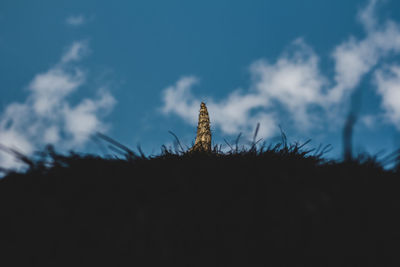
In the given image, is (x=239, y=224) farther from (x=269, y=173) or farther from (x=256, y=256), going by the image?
(x=269, y=173)

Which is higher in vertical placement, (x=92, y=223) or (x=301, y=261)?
(x=92, y=223)

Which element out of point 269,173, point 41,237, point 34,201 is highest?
point 269,173

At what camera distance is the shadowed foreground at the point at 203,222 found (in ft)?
3.02

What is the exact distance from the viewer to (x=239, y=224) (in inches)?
39.0

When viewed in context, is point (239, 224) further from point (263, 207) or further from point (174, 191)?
point (174, 191)

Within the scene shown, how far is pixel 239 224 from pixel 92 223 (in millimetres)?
620

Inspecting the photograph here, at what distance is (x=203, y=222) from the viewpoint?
39.3 inches

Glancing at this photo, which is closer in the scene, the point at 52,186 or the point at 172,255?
the point at 172,255

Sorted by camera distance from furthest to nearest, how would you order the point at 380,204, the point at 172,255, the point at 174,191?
1. the point at 174,191
2. the point at 380,204
3. the point at 172,255

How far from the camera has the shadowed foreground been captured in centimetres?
92

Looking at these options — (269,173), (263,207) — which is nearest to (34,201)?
(263,207)

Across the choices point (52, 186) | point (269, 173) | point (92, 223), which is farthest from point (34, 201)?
point (269, 173)

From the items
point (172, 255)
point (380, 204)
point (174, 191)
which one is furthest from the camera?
point (174, 191)

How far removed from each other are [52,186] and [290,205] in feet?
3.77
